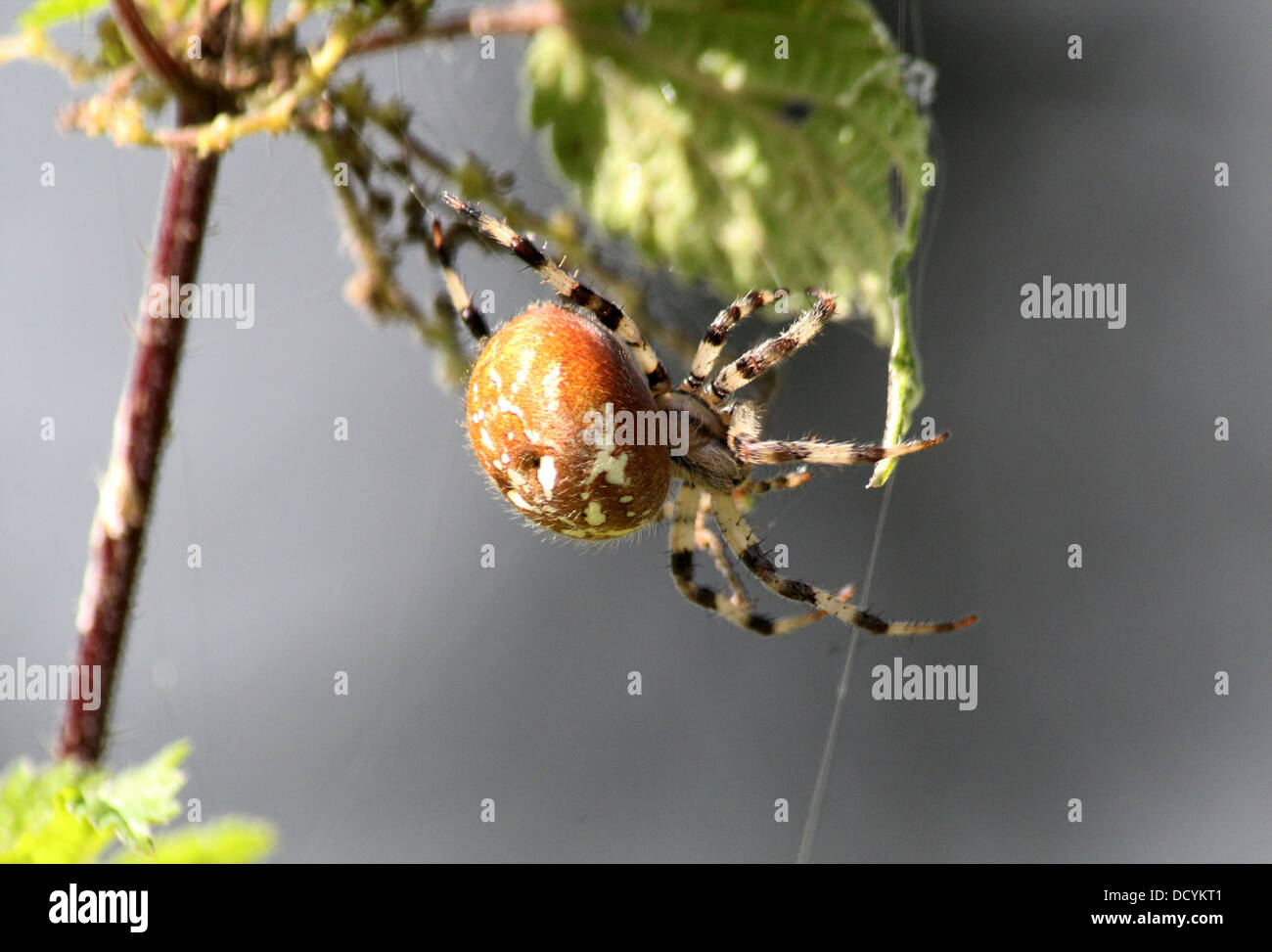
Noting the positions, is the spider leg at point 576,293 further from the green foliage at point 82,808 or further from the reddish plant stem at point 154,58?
the green foliage at point 82,808

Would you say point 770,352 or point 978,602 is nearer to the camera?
point 770,352

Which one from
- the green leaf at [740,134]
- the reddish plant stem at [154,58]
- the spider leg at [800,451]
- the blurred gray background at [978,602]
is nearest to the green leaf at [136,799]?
the reddish plant stem at [154,58]

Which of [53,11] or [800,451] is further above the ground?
[53,11]

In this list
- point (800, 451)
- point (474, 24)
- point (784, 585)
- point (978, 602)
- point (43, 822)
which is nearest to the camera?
point (43, 822)

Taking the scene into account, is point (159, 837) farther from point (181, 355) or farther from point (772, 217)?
point (772, 217)

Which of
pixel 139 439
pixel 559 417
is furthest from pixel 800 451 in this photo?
pixel 139 439

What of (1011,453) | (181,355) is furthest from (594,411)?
(1011,453)

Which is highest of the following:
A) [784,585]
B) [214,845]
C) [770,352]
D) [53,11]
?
[53,11]

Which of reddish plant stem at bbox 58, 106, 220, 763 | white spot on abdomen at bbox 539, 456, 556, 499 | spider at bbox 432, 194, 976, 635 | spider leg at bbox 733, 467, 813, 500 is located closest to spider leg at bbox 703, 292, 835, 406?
spider at bbox 432, 194, 976, 635

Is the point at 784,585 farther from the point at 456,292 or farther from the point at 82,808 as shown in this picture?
the point at 82,808
